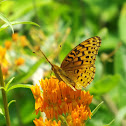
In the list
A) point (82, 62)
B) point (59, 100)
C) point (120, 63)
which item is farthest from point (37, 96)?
point (120, 63)

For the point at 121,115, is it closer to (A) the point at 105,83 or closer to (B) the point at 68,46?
(A) the point at 105,83

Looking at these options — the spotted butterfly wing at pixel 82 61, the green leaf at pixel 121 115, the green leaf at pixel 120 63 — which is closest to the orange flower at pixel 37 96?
the spotted butterfly wing at pixel 82 61

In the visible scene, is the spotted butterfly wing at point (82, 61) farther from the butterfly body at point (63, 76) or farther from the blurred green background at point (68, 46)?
the blurred green background at point (68, 46)

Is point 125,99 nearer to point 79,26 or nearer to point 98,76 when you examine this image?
point 98,76

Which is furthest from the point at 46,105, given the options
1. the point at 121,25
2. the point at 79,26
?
the point at 79,26

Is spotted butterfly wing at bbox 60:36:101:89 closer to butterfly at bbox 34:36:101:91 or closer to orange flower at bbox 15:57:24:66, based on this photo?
butterfly at bbox 34:36:101:91

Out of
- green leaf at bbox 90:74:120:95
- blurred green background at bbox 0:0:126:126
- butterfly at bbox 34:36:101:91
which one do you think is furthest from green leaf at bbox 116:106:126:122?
butterfly at bbox 34:36:101:91
